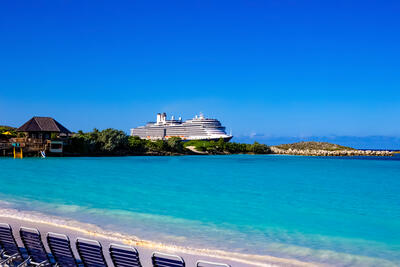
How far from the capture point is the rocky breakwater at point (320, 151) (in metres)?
88.6

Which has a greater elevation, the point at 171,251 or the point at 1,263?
the point at 1,263

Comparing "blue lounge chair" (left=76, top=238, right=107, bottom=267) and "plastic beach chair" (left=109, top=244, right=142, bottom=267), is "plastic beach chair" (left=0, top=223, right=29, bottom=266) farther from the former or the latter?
"plastic beach chair" (left=109, top=244, right=142, bottom=267)

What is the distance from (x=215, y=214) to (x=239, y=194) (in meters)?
5.95

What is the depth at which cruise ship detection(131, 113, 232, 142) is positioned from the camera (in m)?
91.6

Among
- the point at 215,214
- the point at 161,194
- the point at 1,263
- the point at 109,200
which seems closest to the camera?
the point at 1,263

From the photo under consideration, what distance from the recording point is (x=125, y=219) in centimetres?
1064

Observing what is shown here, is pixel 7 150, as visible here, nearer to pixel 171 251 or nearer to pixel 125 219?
pixel 125 219

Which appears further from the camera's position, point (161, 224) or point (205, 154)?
point (205, 154)

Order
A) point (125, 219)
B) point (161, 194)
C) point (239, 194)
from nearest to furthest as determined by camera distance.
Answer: point (125, 219)
point (161, 194)
point (239, 194)

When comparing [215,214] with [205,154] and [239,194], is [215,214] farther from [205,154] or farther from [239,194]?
[205,154]

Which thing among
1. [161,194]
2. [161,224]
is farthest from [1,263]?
[161,194]

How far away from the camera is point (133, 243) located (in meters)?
7.70

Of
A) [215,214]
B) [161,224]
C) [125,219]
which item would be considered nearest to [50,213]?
[125,219]

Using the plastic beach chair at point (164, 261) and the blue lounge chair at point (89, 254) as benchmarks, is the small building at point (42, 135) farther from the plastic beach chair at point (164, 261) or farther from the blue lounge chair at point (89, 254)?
the plastic beach chair at point (164, 261)
